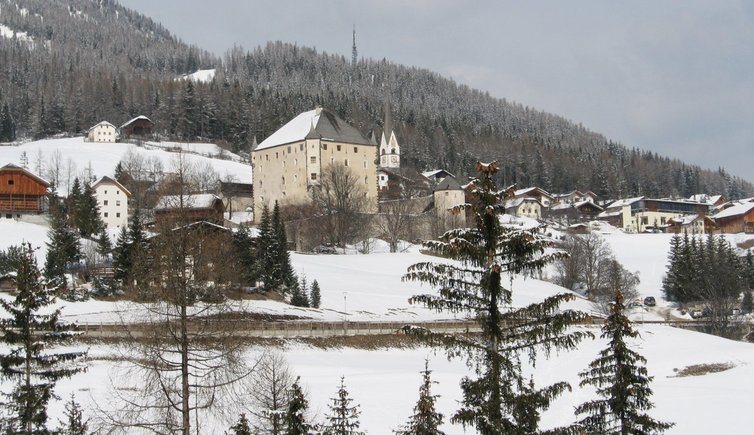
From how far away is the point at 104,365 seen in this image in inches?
1222

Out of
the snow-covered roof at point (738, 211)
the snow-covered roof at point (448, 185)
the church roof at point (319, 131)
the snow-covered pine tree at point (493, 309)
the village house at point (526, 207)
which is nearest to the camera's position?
the snow-covered pine tree at point (493, 309)

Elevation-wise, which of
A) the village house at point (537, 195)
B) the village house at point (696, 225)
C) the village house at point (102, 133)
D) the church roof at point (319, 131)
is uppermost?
the village house at point (102, 133)

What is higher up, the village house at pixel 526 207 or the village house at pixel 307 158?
the village house at pixel 307 158

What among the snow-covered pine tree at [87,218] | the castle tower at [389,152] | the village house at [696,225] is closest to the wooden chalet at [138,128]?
the castle tower at [389,152]

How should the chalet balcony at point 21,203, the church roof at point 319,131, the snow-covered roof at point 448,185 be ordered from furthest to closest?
1. the snow-covered roof at point 448,185
2. the church roof at point 319,131
3. the chalet balcony at point 21,203

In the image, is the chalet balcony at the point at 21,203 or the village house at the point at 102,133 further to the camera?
the village house at the point at 102,133

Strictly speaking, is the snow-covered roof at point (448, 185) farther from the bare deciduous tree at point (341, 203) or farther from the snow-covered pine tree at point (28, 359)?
the snow-covered pine tree at point (28, 359)

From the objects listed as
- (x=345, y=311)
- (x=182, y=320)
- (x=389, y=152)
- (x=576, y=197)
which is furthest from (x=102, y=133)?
(x=182, y=320)

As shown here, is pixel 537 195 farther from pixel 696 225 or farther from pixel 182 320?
pixel 182 320

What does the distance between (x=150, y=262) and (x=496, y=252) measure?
31.6ft

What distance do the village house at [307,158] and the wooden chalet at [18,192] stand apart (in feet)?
95.0

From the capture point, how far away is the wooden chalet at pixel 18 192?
71.7 m

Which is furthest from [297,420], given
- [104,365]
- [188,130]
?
[188,130]

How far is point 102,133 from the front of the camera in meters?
136
